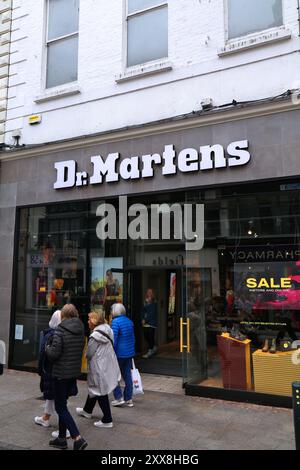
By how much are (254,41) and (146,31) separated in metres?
2.70

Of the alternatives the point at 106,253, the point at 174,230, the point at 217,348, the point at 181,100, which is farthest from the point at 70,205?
the point at 217,348

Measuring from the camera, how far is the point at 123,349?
7.00m

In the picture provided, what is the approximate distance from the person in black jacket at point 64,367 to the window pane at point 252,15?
641 centimetres

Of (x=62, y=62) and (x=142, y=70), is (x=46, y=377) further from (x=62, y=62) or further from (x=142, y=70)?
(x=62, y=62)

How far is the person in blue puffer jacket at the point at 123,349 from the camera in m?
7.01

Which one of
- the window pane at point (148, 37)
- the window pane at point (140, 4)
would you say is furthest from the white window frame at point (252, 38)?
the window pane at point (140, 4)

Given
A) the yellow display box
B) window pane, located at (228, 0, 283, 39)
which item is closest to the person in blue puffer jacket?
the yellow display box

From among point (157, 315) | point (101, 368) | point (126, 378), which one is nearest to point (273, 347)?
point (126, 378)

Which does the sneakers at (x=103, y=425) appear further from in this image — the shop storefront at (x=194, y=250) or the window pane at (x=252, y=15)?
the window pane at (x=252, y=15)

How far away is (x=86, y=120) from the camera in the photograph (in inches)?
388

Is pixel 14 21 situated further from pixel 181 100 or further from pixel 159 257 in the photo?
pixel 159 257

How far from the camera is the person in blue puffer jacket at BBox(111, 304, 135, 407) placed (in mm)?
7008

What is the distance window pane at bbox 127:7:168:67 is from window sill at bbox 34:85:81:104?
1.38 meters

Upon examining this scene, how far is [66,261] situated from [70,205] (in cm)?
131
